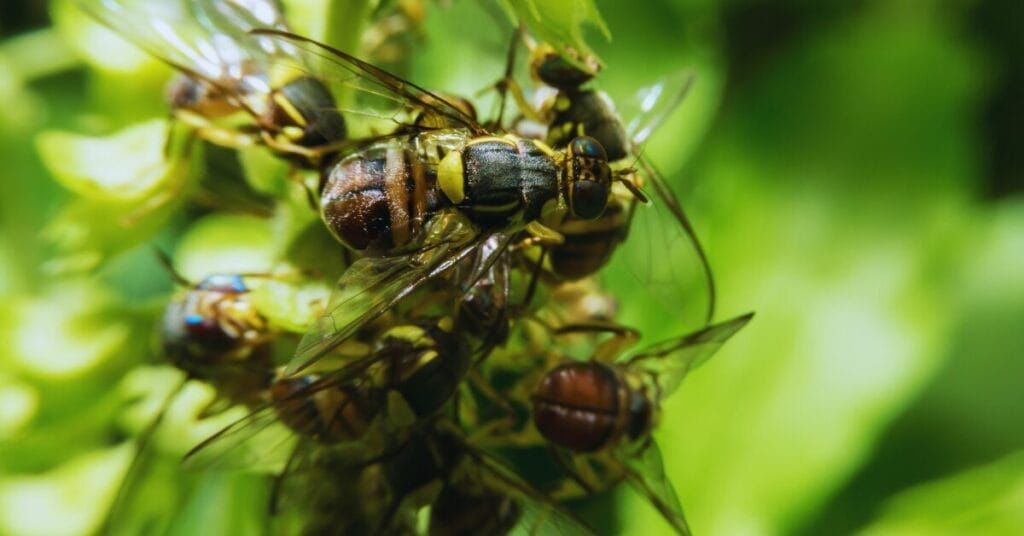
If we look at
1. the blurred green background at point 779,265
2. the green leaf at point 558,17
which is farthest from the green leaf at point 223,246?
the green leaf at point 558,17

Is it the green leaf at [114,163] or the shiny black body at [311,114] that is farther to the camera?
the green leaf at [114,163]

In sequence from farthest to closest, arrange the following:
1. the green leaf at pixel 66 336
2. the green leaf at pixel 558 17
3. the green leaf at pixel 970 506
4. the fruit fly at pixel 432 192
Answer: the green leaf at pixel 970 506
the green leaf at pixel 66 336
the fruit fly at pixel 432 192
the green leaf at pixel 558 17

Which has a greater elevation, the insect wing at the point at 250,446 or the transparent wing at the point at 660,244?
the transparent wing at the point at 660,244

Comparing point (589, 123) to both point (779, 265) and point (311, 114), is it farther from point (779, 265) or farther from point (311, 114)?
point (779, 265)

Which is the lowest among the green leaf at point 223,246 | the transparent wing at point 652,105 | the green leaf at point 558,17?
the green leaf at point 223,246

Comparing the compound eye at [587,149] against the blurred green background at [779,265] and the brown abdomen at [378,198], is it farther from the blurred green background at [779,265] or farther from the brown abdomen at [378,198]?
the blurred green background at [779,265]

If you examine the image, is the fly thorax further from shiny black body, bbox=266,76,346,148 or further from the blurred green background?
the blurred green background

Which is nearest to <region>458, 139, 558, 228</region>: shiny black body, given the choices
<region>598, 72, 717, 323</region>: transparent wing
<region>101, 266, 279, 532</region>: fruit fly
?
<region>598, 72, 717, 323</region>: transparent wing
